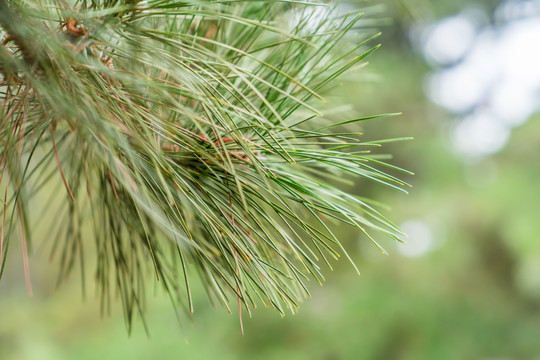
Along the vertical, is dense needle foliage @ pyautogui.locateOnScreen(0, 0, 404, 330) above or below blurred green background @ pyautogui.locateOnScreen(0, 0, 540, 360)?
above

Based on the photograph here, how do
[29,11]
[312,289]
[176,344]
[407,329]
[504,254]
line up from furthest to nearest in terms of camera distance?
[312,289] → [504,254] → [407,329] → [176,344] → [29,11]

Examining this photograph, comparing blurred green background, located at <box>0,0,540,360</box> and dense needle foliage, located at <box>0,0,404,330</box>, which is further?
blurred green background, located at <box>0,0,540,360</box>

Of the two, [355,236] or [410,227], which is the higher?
[410,227]

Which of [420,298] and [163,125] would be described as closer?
[163,125]

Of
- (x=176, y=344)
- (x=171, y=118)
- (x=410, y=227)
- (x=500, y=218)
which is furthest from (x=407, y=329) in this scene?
(x=171, y=118)

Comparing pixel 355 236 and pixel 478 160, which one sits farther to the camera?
pixel 355 236

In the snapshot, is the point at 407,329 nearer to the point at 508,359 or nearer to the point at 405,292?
the point at 405,292

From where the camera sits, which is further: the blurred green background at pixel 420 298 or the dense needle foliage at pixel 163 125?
the blurred green background at pixel 420 298

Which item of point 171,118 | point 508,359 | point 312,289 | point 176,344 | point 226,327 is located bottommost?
point 508,359

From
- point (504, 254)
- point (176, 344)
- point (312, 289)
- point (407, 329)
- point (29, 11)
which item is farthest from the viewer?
point (312, 289)

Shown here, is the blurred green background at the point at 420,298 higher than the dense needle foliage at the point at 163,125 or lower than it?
lower

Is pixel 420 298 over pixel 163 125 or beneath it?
beneath
